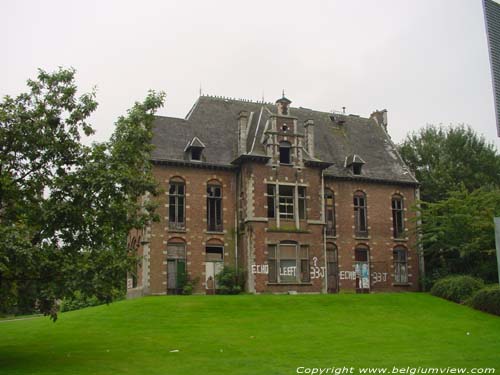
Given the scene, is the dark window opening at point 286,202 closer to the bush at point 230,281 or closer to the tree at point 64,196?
the bush at point 230,281

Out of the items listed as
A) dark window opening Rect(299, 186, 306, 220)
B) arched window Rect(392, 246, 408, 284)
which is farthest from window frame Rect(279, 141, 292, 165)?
arched window Rect(392, 246, 408, 284)

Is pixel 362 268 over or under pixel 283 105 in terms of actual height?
under

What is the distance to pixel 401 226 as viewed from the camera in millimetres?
46531

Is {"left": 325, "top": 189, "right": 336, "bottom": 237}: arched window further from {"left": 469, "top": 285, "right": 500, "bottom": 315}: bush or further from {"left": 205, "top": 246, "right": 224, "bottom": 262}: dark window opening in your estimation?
{"left": 469, "top": 285, "right": 500, "bottom": 315}: bush

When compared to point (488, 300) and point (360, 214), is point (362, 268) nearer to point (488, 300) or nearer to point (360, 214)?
point (360, 214)

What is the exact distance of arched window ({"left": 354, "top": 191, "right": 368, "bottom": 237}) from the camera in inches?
1766

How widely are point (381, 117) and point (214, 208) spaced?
1924cm

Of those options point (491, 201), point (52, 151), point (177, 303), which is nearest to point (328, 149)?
point (491, 201)

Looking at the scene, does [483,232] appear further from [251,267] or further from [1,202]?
[1,202]

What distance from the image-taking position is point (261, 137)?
41562 millimetres

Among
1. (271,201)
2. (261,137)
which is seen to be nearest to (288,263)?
(271,201)

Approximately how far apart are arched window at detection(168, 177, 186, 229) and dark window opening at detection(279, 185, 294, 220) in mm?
6216

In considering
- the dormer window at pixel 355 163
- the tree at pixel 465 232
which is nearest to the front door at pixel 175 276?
the dormer window at pixel 355 163

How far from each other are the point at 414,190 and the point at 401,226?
2.96 metres
